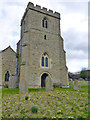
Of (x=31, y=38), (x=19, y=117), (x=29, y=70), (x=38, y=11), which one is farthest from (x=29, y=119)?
(x=38, y=11)

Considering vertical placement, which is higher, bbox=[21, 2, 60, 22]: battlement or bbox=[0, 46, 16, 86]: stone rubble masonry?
bbox=[21, 2, 60, 22]: battlement

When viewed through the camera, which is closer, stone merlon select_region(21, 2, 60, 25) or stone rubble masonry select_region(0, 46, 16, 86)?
stone rubble masonry select_region(0, 46, 16, 86)

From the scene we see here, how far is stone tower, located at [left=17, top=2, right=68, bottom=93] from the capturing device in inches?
591

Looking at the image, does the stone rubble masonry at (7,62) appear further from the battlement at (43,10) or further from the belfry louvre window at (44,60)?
the battlement at (43,10)

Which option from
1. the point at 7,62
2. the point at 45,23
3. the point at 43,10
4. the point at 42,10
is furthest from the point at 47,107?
the point at 43,10

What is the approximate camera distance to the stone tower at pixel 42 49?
1500 centimetres

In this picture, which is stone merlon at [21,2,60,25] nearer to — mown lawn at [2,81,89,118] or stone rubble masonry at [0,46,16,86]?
stone rubble masonry at [0,46,16,86]

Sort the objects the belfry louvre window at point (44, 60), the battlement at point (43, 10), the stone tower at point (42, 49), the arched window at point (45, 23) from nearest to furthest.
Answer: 1. the stone tower at point (42, 49)
2. the belfry louvre window at point (44, 60)
3. the battlement at point (43, 10)
4. the arched window at point (45, 23)

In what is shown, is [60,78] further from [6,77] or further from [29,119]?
[29,119]

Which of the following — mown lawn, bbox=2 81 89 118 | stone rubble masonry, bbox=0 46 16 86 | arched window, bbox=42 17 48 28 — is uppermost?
arched window, bbox=42 17 48 28

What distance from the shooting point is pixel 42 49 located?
1645cm

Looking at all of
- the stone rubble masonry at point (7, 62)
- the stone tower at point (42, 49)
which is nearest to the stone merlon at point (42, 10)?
the stone tower at point (42, 49)

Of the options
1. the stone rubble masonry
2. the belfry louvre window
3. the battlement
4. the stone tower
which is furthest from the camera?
the battlement

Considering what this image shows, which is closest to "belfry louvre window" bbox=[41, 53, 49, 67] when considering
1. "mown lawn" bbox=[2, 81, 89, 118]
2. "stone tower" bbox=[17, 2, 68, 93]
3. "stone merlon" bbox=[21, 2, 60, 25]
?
"stone tower" bbox=[17, 2, 68, 93]
